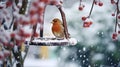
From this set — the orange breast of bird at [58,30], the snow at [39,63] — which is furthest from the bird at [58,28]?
the snow at [39,63]

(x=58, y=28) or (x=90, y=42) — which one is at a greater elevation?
(x=58, y=28)

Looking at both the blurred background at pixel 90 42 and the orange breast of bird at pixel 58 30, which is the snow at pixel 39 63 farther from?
the orange breast of bird at pixel 58 30

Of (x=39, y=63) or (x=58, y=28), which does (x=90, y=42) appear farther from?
(x=58, y=28)

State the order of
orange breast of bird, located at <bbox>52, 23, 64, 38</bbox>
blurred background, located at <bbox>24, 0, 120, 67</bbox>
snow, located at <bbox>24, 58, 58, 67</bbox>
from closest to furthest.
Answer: orange breast of bird, located at <bbox>52, 23, 64, 38</bbox>, blurred background, located at <bbox>24, 0, 120, 67</bbox>, snow, located at <bbox>24, 58, 58, 67</bbox>

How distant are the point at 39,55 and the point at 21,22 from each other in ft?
18.6

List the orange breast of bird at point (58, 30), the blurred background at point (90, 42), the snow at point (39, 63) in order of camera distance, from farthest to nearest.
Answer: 1. the snow at point (39, 63)
2. the blurred background at point (90, 42)
3. the orange breast of bird at point (58, 30)

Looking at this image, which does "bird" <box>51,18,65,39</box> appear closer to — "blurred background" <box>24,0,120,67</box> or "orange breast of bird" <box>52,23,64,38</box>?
"orange breast of bird" <box>52,23,64,38</box>

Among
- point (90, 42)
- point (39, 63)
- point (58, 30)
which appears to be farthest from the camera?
point (39, 63)

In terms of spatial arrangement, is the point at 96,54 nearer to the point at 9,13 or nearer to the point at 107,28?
the point at 107,28

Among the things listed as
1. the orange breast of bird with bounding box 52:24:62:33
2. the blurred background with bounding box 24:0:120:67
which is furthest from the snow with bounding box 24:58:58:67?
the orange breast of bird with bounding box 52:24:62:33

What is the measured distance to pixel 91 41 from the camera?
5.90m

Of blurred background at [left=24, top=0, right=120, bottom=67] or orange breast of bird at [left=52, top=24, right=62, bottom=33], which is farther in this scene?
blurred background at [left=24, top=0, right=120, bottom=67]

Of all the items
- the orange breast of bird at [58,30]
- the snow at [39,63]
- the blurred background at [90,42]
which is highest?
the orange breast of bird at [58,30]

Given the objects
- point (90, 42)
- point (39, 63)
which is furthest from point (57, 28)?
point (39, 63)
